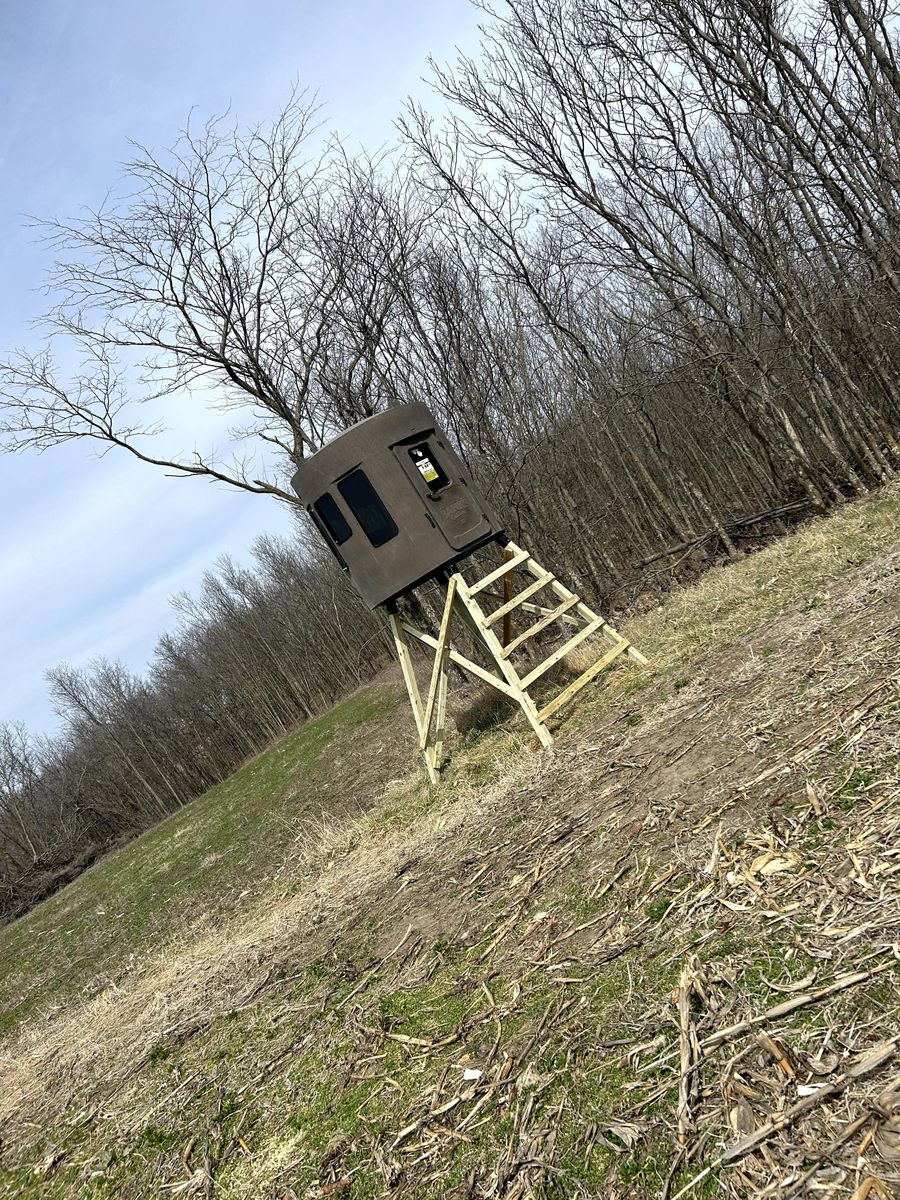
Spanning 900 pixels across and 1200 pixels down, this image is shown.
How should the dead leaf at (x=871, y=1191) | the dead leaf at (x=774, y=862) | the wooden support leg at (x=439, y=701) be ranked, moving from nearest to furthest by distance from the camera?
1. the dead leaf at (x=871, y=1191)
2. the dead leaf at (x=774, y=862)
3. the wooden support leg at (x=439, y=701)

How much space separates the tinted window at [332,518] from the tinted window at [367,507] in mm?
169

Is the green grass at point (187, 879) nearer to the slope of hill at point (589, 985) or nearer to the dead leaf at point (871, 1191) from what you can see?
the slope of hill at point (589, 985)

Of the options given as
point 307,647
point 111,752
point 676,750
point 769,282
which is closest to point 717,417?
point 769,282

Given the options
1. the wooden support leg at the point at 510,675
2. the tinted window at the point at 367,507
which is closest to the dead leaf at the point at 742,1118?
the wooden support leg at the point at 510,675

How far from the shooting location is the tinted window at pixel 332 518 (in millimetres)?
7328

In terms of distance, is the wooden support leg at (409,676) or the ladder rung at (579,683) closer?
the ladder rung at (579,683)

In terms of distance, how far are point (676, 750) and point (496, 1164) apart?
8.11 feet

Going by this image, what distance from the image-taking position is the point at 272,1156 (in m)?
2.95

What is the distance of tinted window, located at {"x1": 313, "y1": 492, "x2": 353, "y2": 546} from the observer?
7.33 meters

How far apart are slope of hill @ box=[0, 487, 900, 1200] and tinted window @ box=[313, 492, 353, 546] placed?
2756mm

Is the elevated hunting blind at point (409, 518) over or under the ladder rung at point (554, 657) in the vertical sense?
over

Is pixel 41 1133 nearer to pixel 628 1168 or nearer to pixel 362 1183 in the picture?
pixel 362 1183

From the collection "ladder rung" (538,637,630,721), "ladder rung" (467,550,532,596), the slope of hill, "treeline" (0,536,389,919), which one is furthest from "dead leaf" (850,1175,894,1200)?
"treeline" (0,536,389,919)

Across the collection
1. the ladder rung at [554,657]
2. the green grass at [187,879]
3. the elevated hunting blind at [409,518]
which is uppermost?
the elevated hunting blind at [409,518]
